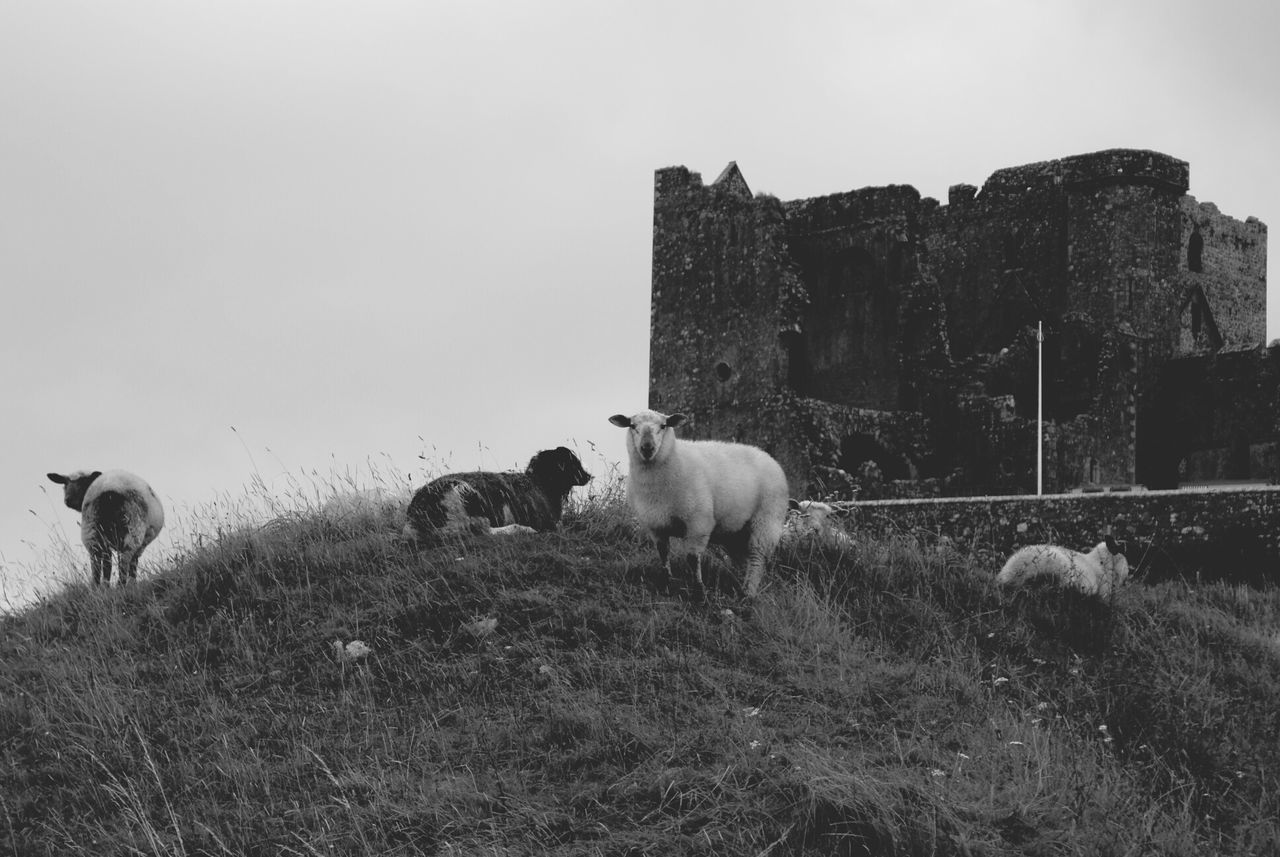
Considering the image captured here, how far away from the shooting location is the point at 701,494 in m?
11.7

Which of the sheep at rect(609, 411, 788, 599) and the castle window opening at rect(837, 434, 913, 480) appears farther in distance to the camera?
the castle window opening at rect(837, 434, 913, 480)

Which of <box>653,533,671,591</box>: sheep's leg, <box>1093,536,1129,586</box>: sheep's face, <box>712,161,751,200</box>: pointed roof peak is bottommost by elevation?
<box>1093,536,1129,586</box>: sheep's face

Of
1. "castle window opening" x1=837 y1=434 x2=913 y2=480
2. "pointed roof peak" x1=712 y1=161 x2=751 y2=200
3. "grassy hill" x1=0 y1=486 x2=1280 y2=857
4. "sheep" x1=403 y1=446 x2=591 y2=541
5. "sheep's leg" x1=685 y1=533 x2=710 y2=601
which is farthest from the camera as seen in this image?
"pointed roof peak" x1=712 y1=161 x2=751 y2=200

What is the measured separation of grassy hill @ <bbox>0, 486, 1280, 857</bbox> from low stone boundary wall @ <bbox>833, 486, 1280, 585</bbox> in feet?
10.9

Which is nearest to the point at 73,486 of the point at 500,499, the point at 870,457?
the point at 500,499

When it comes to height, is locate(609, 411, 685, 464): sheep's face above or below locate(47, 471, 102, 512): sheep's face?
above

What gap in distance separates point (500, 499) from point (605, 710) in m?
4.43

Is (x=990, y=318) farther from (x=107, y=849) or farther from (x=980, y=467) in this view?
(x=107, y=849)

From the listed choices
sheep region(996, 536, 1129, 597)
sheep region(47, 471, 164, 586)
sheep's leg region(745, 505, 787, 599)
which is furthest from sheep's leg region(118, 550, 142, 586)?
sheep region(996, 536, 1129, 597)

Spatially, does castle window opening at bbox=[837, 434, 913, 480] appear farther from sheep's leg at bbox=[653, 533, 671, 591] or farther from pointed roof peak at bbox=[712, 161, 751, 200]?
sheep's leg at bbox=[653, 533, 671, 591]

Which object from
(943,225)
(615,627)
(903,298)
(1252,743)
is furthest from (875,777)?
(943,225)

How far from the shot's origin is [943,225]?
40.3 meters

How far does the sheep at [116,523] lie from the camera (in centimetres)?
1456

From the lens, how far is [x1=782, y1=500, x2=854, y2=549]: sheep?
14.0m
